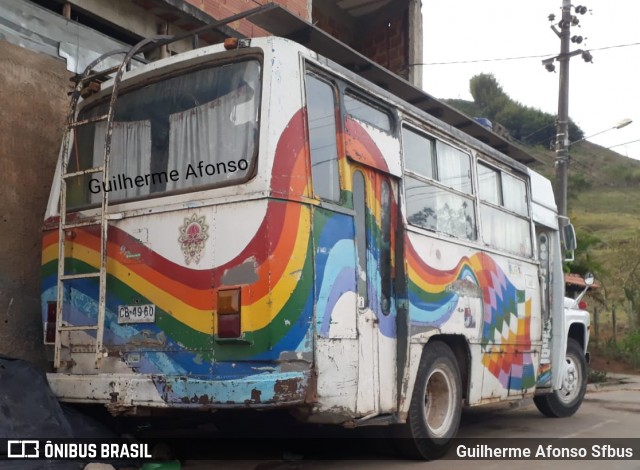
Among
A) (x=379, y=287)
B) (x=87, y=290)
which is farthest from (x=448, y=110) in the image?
(x=87, y=290)

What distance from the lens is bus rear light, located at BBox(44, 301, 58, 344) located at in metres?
5.96

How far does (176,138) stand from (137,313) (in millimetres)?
1369

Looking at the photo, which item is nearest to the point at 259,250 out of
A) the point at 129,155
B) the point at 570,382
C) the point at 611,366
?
the point at 129,155

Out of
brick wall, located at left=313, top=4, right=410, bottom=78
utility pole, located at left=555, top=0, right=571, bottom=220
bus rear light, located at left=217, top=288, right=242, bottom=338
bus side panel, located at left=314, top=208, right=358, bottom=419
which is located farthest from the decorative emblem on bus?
utility pole, located at left=555, top=0, right=571, bottom=220

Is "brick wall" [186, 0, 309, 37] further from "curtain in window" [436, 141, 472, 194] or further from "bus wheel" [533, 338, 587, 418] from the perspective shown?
"bus wheel" [533, 338, 587, 418]

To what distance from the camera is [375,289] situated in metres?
5.79

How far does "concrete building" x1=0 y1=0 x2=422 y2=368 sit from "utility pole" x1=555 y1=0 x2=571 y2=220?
10242 mm

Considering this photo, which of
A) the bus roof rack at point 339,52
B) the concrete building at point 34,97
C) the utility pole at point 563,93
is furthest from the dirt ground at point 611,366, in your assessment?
the concrete building at point 34,97

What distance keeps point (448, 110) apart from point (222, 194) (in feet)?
12.2

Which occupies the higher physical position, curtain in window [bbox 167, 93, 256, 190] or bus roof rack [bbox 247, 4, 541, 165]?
bus roof rack [bbox 247, 4, 541, 165]

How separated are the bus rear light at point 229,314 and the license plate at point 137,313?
661 millimetres

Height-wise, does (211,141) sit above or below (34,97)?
below

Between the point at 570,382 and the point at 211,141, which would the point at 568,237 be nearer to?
the point at 570,382

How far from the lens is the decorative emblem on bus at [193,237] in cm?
520
